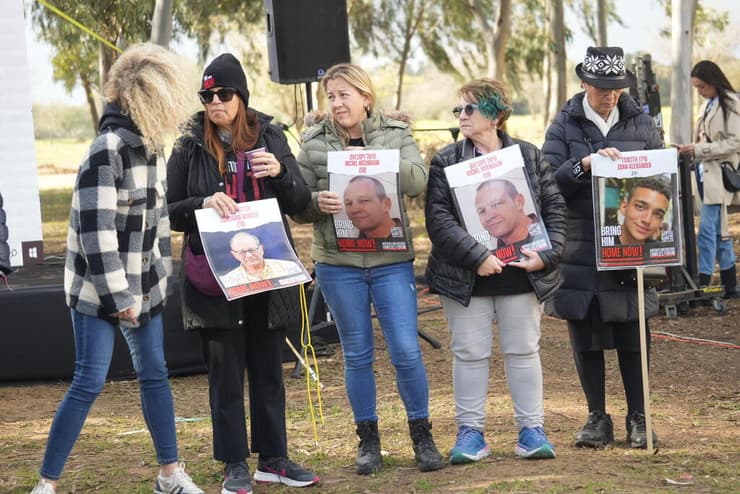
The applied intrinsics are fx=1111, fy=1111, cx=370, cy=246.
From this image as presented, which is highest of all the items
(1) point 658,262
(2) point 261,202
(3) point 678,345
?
(2) point 261,202

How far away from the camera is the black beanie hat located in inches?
171

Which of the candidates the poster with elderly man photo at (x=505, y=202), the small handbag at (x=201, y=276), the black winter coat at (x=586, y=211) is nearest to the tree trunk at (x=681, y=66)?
the black winter coat at (x=586, y=211)

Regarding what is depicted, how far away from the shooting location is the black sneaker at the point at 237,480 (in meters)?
4.49

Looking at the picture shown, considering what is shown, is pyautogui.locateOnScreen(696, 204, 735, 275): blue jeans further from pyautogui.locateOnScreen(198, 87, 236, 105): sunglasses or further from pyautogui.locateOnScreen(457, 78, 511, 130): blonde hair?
pyautogui.locateOnScreen(198, 87, 236, 105): sunglasses

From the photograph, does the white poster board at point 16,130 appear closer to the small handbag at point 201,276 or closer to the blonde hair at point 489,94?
the small handbag at point 201,276

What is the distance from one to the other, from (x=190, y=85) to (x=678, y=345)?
200 inches

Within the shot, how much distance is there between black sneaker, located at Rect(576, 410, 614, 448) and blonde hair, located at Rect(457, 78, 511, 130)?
1.50 metres

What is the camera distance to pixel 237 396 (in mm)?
4496

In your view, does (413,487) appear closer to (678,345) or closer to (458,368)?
(458,368)

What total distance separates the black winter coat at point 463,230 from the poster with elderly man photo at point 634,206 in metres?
0.23

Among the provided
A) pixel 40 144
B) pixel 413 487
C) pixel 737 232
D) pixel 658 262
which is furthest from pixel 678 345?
pixel 40 144

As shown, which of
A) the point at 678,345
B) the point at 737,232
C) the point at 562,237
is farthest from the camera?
the point at 737,232

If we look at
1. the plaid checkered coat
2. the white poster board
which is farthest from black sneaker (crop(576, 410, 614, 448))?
the white poster board

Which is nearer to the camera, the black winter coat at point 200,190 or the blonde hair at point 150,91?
the blonde hair at point 150,91
